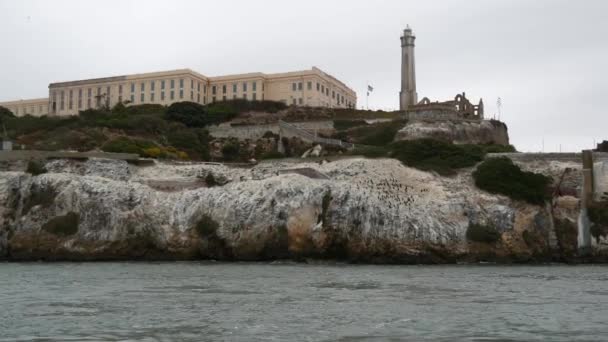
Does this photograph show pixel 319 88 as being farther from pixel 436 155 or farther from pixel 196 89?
pixel 436 155

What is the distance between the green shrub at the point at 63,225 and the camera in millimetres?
46469

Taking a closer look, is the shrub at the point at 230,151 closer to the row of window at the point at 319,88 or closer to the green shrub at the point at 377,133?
the green shrub at the point at 377,133

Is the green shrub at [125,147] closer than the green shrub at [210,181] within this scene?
No

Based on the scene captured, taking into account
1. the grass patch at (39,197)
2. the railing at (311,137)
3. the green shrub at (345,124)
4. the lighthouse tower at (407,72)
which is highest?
the lighthouse tower at (407,72)

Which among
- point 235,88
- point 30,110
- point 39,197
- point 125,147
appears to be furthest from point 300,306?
point 30,110

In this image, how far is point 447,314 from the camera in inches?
774

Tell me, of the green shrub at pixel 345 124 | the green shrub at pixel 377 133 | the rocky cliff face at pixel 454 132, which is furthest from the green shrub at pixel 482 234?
the green shrub at pixel 345 124

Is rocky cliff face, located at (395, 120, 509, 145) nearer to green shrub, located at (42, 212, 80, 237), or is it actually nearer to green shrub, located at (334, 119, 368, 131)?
green shrub, located at (334, 119, 368, 131)

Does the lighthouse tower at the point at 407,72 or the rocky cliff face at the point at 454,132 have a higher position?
the lighthouse tower at the point at 407,72

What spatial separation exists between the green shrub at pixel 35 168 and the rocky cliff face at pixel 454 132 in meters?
39.1

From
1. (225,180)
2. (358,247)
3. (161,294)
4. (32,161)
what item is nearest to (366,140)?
(225,180)

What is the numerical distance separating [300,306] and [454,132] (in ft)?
192

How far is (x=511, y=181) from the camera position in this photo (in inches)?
1962

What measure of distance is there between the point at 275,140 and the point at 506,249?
37368 mm
